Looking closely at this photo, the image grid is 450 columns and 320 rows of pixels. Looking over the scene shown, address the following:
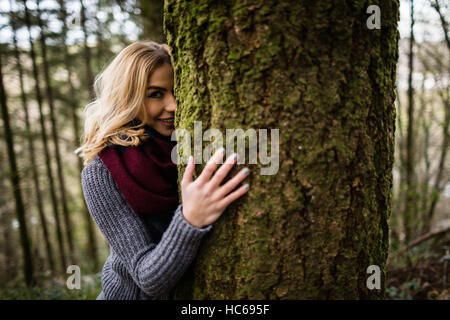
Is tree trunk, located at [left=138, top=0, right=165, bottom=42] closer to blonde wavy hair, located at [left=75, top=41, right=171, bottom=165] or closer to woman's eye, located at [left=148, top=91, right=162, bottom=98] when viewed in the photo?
blonde wavy hair, located at [left=75, top=41, right=171, bottom=165]

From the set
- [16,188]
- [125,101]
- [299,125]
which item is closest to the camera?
[299,125]

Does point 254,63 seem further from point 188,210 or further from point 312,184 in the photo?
point 188,210

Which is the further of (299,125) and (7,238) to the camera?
(7,238)

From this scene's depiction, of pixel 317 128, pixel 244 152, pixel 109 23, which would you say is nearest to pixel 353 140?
pixel 317 128

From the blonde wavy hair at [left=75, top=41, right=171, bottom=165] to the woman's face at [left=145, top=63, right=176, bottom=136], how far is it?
0.03 m

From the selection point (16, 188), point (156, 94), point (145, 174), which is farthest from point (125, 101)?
point (16, 188)

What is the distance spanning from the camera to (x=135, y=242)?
1.39 m

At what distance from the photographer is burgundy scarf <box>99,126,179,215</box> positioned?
1426 millimetres

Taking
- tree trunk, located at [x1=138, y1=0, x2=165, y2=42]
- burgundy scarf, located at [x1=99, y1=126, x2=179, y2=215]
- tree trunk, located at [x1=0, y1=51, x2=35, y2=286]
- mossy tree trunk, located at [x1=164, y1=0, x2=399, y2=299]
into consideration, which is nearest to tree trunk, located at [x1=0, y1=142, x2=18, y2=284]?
tree trunk, located at [x1=0, y1=51, x2=35, y2=286]

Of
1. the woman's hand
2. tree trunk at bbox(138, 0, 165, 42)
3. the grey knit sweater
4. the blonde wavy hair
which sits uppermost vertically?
tree trunk at bbox(138, 0, 165, 42)

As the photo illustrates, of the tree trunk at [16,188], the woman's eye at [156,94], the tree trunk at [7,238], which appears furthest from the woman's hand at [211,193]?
the tree trunk at [7,238]

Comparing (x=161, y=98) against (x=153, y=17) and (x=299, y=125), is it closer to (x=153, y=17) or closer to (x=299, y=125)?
(x=299, y=125)

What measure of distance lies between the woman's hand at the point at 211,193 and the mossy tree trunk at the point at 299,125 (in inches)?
1.8

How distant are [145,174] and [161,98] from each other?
1.66 feet
